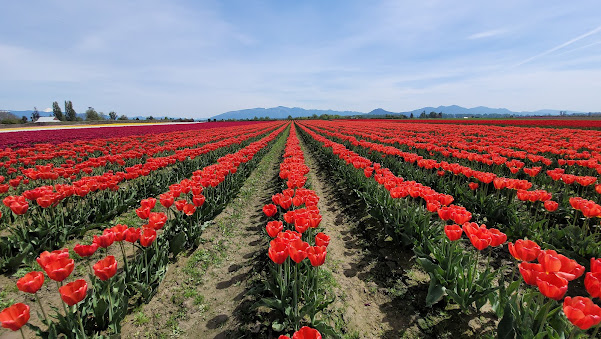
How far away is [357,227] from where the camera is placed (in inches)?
263

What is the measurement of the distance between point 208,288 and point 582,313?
14.8ft

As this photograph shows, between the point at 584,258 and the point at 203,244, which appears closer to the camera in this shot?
the point at 584,258

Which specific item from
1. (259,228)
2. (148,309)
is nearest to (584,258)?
(259,228)

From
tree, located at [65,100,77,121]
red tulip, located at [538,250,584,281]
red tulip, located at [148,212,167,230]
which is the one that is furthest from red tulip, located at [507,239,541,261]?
tree, located at [65,100,77,121]

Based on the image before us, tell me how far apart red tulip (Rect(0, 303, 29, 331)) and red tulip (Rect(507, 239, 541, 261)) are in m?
4.32

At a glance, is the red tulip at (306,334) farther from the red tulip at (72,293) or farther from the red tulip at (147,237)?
the red tulip at (147,237)

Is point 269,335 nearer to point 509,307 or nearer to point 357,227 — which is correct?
point 509,307

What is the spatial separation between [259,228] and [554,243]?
6.13 meters

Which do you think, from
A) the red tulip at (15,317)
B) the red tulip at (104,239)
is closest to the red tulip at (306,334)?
the red tulip at (15,317)

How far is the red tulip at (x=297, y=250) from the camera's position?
9.78ft

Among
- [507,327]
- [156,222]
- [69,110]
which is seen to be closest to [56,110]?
[69,110]

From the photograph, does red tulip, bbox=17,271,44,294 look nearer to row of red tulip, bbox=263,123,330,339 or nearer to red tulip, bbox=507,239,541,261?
row of red tulip, bbox=263,123,330,339

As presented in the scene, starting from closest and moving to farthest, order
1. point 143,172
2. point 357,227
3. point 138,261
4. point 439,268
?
1. point 439,268
2. point 138,261
3. point 357,227
4. point 143,172

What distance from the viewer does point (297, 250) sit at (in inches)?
119
